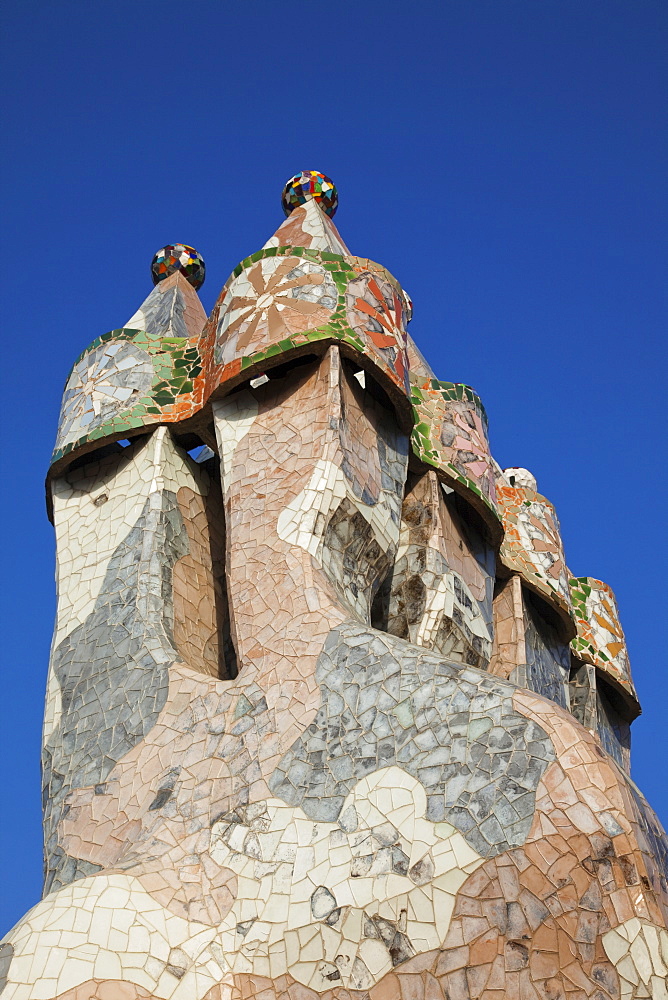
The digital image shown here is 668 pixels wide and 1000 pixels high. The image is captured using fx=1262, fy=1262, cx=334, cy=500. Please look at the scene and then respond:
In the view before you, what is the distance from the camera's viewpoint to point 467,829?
5516 millimetres

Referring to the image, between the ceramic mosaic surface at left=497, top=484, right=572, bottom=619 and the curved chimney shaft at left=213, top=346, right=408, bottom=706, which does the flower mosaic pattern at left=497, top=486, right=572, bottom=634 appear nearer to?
the ceramic mosaic surface at left=497, top=484, right=572, bottom=619

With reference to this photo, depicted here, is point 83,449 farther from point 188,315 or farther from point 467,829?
point 467,829

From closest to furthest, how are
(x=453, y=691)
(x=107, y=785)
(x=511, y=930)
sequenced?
(x=511, y=930), (x=453, y=691), (x=107, y=785)

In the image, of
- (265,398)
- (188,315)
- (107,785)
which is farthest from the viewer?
(188,315)

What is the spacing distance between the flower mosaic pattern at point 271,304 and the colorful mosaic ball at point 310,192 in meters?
1.60

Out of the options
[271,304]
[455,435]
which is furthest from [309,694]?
[455,435]

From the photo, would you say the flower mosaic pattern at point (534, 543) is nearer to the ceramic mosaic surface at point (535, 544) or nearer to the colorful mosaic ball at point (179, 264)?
the ceramic mosaic surface at point (535, 544)

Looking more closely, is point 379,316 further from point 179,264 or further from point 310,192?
point 179,264

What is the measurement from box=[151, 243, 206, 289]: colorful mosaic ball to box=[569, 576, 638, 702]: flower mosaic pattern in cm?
421

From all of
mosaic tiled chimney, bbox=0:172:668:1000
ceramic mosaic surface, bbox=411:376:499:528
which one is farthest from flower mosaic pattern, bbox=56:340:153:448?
ceramic mosaic surface, bbox=411:376:499:528

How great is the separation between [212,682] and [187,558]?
4.58ft

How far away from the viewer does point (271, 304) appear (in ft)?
25.6

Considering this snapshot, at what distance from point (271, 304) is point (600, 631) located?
4.91m

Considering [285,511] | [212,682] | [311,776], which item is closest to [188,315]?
[285,511]
